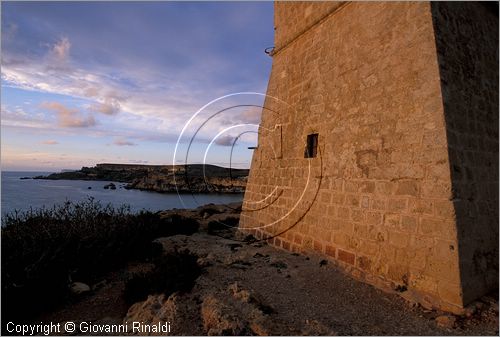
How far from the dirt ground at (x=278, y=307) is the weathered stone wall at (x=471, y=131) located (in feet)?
1.74

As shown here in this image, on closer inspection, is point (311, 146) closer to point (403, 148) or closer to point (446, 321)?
point (403, 148)

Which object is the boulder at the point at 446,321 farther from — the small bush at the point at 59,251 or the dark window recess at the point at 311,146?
the small bush at the point at 59,251

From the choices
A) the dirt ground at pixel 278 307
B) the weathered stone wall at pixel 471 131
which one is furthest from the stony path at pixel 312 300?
the weathered stone wall at pixel 471 131

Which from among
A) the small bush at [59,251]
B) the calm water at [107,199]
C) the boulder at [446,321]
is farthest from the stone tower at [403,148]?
the calm water at [107,199]

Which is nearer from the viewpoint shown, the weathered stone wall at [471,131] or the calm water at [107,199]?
the weathered stone wall at [471,131]

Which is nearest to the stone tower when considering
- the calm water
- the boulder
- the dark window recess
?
the dark window recess

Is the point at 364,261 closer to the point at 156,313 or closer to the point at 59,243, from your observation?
the point at 156,313

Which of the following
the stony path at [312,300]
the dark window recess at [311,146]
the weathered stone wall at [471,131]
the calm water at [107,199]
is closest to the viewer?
the stony path at [312,300]

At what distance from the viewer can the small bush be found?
4.61 m

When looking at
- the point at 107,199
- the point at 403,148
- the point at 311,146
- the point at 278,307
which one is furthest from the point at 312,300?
the point at 107,199

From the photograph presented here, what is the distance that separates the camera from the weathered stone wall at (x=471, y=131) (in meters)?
3.77

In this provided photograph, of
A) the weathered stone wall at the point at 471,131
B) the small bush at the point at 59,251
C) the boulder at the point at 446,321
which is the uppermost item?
the weathered stone wall at the point at 471,131

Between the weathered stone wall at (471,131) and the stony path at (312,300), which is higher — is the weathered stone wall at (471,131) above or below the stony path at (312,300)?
above

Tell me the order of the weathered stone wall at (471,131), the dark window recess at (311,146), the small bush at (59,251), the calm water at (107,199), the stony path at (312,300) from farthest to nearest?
the calm water at (107,199) < the dark window recess at (311,146) < the small bush at (59,251) < the weathered stone wall at (471,131) < the stony path at (312,300)
